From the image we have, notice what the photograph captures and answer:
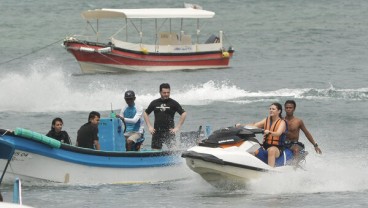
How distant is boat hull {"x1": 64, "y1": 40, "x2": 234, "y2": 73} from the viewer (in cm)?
4272

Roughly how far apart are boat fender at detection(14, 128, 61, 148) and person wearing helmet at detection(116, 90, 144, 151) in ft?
4.68

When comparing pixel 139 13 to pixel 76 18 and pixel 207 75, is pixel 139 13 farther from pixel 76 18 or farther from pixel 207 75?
pixel 76 18

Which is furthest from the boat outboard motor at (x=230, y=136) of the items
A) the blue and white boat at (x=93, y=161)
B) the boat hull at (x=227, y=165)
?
the blue and white boat at (x=93, y=161)

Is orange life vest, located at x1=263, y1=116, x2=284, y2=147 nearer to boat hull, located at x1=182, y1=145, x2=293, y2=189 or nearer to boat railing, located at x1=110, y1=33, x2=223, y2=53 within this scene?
boat hull, located at x1=182, y1=145, x2=293, y2=189

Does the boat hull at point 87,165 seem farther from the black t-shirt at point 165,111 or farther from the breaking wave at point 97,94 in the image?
the breaking wave at point 97,94

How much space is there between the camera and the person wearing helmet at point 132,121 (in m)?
18.9

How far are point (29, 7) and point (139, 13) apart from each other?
3849 centimetres

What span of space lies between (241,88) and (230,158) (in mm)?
21977

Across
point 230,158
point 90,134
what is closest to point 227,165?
point 230,158

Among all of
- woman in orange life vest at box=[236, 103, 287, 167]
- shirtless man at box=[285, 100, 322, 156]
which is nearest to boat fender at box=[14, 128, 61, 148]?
woman in orange life vest at box=[236, 103, 287, 167]

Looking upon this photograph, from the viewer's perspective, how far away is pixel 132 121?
1886 cm

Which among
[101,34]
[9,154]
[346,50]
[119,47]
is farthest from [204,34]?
[9,154]

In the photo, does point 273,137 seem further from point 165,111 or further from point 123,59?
point 123,59

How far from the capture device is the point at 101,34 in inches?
2355
